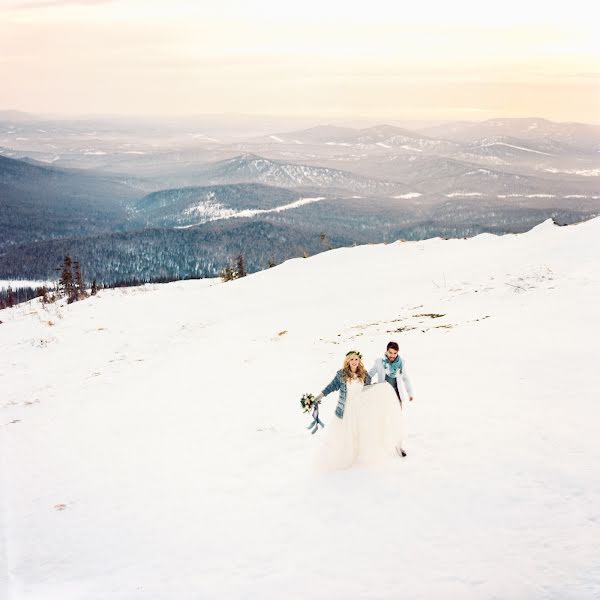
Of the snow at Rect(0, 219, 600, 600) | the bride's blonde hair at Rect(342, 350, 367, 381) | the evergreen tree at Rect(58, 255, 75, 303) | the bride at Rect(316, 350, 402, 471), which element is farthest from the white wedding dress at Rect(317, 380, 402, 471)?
the evergreen tree at Rect(58, 255, 75, 303)

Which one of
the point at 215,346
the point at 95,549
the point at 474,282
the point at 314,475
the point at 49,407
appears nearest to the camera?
the point at 95,549

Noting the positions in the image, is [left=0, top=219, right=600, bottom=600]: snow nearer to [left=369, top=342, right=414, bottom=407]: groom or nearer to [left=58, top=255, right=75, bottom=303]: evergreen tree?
[left=369, top=342, right=414, bottom=407]: groom

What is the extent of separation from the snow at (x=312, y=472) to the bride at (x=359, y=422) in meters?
0.37

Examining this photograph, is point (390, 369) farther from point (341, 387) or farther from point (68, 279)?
point (68, 279)

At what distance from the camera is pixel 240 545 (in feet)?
31.8

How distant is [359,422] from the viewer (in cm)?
1109

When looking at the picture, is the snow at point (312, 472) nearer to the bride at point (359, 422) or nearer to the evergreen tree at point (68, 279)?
the bride at point (359, 422)

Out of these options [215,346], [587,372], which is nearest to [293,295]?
[215,346]

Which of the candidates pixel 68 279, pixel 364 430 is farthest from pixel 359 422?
pixel 68 279

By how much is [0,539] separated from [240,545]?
5.97m

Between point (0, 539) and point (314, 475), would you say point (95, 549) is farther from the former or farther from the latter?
point (314, 475)

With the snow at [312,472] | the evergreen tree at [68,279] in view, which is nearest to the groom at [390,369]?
the snow at [312,472]

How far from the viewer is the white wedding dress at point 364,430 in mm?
10984

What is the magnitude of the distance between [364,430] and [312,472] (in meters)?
1.58
